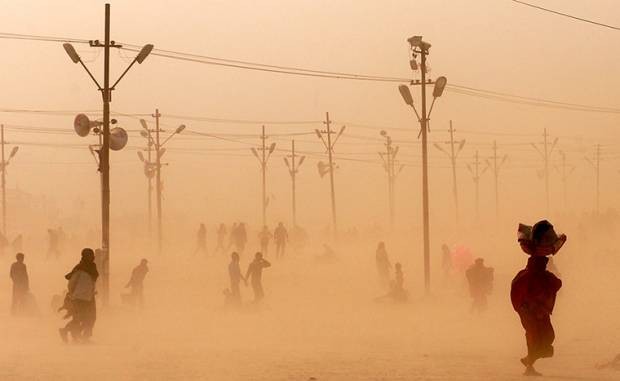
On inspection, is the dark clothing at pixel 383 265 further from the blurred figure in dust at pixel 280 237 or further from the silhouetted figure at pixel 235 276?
the blurred figure in dust at pixel 280 237

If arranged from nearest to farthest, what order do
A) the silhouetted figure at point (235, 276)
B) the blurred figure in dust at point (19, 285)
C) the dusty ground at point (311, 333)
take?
1. the dusty ground at point (311, 333)
2. the blurred figure in dust at point (19, 285)
3. the silhouetted figure at point (235, 276)

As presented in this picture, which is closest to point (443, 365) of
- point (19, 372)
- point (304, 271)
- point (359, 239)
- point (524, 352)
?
point (524, 352)

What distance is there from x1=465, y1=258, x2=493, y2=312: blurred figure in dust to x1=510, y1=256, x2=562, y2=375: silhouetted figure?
43.8 ft

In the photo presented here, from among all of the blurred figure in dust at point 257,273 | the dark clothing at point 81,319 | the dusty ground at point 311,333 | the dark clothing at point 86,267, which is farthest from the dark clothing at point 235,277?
the dark clothing at point 86,267

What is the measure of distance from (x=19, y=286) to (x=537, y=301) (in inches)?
653

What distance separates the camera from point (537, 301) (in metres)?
12.9

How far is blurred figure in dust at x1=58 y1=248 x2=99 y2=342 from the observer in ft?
61.4

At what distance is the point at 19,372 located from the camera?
14.2 m

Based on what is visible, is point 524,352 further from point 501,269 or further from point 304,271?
point 501,269

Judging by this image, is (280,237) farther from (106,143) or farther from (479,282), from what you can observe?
(479,282)

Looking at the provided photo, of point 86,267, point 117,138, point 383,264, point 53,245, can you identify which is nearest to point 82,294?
point 86,267

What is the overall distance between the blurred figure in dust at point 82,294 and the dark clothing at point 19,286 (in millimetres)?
7131

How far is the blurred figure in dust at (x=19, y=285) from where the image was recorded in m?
25.5

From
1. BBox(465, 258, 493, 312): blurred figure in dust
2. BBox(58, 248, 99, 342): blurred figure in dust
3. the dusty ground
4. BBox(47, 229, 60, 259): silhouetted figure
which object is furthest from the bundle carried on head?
BBox(47, 229, 60, 259): silhouetted figure
